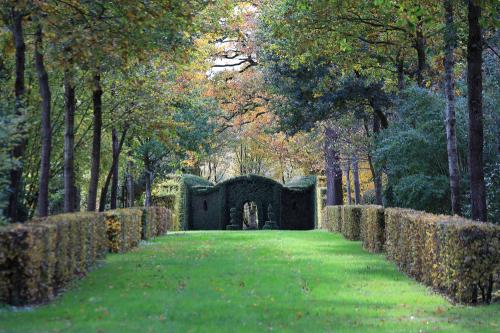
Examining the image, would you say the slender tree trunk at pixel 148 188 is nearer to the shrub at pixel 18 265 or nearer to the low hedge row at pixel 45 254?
the low hedge row at pixel 45 254

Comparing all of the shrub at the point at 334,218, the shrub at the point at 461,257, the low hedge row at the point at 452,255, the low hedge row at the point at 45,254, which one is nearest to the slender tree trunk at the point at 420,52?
the low hedge row at the point at 452,255

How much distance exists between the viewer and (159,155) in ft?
125

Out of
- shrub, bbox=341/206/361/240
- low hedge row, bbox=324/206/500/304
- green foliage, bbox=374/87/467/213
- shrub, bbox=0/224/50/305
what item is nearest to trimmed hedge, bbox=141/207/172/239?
shrub, bbox=341/206/361/240

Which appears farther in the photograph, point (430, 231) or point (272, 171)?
point (272, 171)

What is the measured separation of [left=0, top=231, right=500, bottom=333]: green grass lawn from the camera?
9195mm

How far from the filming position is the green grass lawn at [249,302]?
362 inches

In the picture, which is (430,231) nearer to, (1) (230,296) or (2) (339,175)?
(1) (230,296)

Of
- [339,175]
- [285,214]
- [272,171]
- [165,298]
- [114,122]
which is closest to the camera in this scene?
[165,298]

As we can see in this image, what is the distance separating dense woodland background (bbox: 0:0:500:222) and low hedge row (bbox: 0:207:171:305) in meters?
1.40

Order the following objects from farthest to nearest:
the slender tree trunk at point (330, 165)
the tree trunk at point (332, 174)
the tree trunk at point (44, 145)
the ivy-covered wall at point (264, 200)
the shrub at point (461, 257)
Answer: the ivy-covered wall at point (264, 200) → the tree trunk at point (332, 174) → the slender tree trunk at point (330, 165) → the tree trunk at point (44, 145) → the shrub at point (461, 257)

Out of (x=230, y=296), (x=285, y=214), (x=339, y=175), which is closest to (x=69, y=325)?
(x=230, y=296)

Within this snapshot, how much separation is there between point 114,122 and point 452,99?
41.6ft

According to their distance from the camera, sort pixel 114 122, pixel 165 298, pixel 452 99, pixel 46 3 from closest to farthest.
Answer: pixel 165 298 → pixel 46 3 → pixel 452 99 → pixel 114 122

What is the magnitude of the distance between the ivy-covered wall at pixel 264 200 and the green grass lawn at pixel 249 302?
30693 mm
